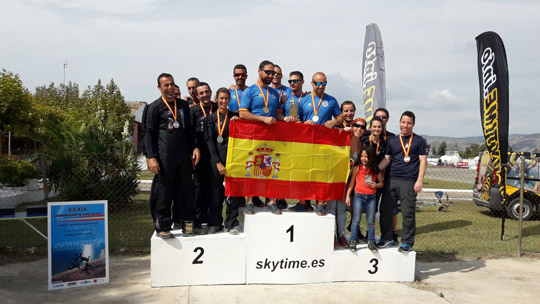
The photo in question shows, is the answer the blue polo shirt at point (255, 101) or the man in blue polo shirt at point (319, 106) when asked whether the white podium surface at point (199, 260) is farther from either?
the man in blue polo shirt at point (319, 106)

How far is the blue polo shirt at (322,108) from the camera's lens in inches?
232

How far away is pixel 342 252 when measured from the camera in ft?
18.6

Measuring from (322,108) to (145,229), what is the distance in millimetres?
4864

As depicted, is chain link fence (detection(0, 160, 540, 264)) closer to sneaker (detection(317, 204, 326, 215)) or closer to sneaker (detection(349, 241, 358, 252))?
sneaker (detection(317, 204, 326, 215))

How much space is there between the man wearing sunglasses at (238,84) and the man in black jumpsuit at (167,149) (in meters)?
1.01

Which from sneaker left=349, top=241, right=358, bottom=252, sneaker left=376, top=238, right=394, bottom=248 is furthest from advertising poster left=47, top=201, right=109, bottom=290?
sneaker left=376, top=238, right=394, bottom=248

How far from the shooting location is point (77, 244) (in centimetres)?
536

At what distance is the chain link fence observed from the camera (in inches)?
277

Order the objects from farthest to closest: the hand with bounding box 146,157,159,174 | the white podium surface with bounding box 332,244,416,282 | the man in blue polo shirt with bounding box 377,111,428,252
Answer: the man in blue polo shirt with bounding box 377,111,428,252 < the white podium surface with bounding box 332,244,416,282 < the hand with bounding box 146,157,159,174

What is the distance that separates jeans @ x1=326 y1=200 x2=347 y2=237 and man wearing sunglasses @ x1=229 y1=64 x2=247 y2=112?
1.92 meters

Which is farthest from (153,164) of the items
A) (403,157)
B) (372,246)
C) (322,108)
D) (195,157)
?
(403,157)

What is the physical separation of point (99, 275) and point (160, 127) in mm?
2009

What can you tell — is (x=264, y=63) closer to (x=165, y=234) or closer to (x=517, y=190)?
(x=165, y=234)

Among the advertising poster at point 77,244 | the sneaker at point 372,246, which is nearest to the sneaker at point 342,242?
the sneaker at point 372,246
